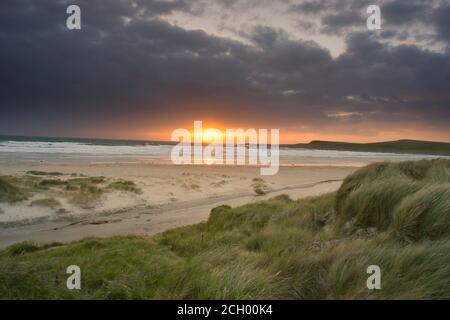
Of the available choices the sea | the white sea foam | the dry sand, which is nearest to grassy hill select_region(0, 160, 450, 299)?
the dry sand

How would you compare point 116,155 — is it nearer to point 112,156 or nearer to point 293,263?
point 112,156

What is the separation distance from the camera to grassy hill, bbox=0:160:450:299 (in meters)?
3.39

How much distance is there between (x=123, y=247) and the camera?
6012 millimetres

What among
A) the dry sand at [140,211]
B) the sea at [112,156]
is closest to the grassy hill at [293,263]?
the dry sand at [140,211]

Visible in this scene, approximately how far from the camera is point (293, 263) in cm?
401

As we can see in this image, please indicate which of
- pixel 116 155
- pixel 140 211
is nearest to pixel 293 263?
pixel 140 211

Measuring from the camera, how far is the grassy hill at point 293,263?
3389mm

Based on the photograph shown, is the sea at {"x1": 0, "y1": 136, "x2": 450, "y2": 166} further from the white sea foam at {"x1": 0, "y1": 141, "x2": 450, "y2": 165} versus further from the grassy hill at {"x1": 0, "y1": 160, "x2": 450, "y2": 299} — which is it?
the grassy hill at {"x1": 0, "y1": 160, "x2": 450, "y2": 299}

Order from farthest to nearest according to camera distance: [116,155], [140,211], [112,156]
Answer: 1. [116,155]
2. [112,156]
3. [140,211]

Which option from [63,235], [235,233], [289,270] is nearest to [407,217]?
[289,270]

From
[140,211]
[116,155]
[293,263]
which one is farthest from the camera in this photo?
[116,155]

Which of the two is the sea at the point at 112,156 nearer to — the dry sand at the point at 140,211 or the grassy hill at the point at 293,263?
the dry sand at the point at 140,211
